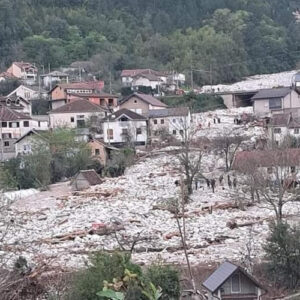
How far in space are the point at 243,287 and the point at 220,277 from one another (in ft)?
1.07

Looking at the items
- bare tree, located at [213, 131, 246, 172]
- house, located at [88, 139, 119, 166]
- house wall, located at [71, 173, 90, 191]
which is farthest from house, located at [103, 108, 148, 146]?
house wall, located at [71, 173, 90, 191]

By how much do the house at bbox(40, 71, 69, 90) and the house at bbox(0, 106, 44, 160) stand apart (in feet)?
42.5

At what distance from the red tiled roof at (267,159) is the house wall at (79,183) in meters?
4.39

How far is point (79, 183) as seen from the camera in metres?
21.7

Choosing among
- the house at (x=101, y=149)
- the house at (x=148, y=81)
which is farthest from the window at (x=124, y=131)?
the house at (x=148, y=81)

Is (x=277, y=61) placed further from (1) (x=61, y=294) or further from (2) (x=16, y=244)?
(1) (x=61, y=294)

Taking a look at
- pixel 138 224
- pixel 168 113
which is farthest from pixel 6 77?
pixel 138 224

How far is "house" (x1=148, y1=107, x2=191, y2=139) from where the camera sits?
99.3ft

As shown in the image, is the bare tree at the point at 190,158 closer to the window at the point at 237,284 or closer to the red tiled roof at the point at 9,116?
the red tiled roof at the point at 9,116

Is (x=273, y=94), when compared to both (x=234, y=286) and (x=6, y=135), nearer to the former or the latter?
(x=6, y=135)

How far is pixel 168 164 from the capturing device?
79.3 ft

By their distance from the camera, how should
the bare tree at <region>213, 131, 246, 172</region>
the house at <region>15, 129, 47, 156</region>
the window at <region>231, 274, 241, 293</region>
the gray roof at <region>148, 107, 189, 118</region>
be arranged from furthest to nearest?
the gray roof at <region>148, 107, 189, 118</region>, the house at <region>15, 129, 47, 156</region>, the bare tree at <region>213, 131, 246, 172</region>, the window at <region>231, 274, 241, 293</region>

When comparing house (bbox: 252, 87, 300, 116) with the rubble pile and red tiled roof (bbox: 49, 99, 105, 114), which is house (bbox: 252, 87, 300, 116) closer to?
red tiled roof (bbox: 49, 99, 105, 114)

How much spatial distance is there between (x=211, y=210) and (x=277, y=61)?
4185 centimetres
